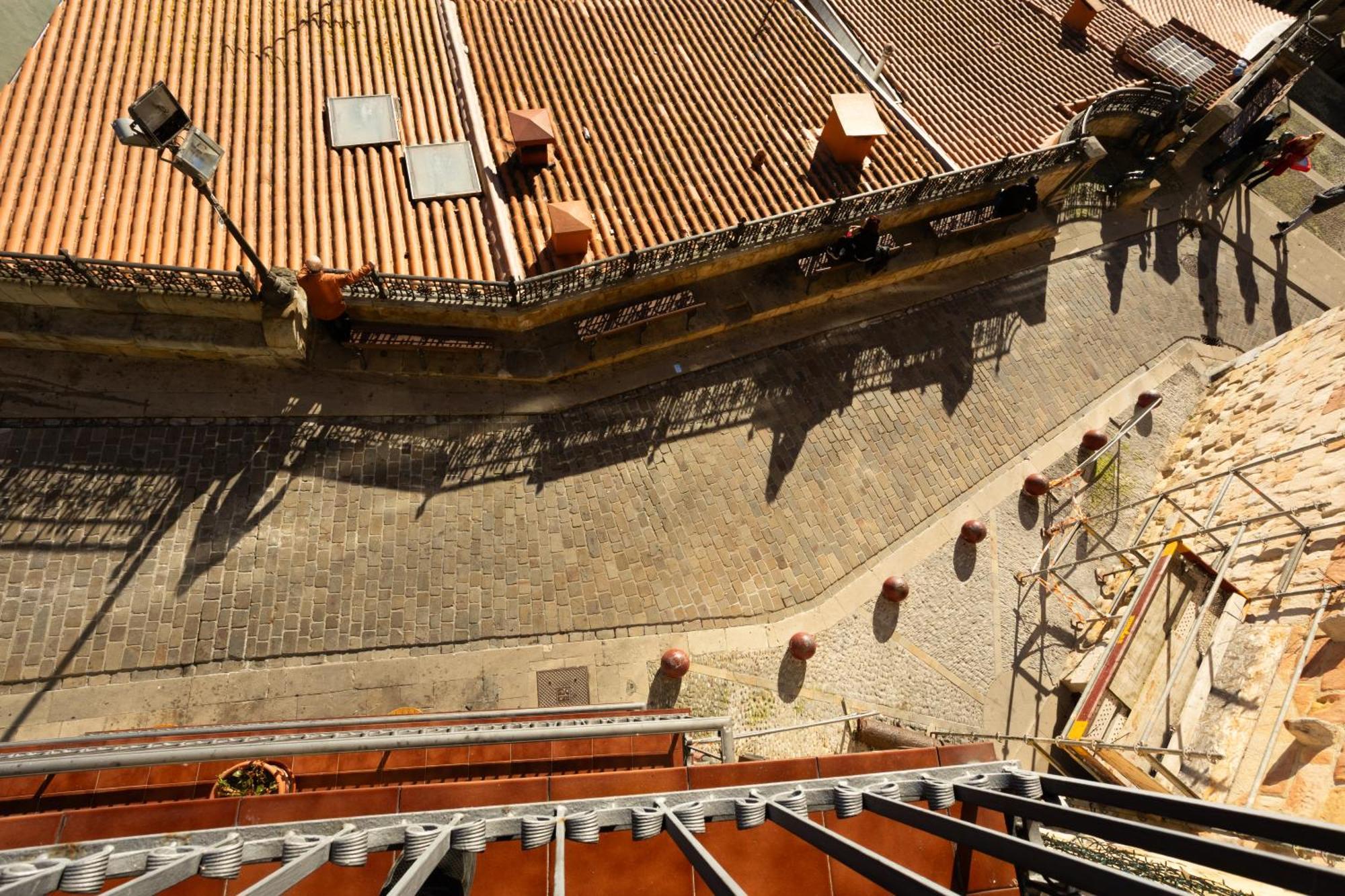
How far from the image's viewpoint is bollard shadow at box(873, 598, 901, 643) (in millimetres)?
13234

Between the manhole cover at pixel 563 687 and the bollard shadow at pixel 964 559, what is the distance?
26.7ft

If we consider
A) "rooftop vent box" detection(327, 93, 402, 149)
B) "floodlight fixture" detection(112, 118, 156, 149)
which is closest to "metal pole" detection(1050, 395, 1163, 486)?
"rooftop vent box" detection(327, 93, 402, 149)

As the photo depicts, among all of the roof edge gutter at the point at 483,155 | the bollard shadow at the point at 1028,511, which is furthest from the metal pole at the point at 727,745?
the bollard shadow at the point at 1028,511

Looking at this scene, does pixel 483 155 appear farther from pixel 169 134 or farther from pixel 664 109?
pixel 169 134

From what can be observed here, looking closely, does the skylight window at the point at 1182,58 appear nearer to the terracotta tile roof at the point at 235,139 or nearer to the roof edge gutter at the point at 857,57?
the roof edge gutter at the point at 857,57

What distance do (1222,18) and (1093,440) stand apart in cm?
1631

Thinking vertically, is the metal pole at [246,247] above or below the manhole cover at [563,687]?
above

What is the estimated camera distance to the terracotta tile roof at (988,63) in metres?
17.3

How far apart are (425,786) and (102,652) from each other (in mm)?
7717

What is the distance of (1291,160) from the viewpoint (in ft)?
69.5

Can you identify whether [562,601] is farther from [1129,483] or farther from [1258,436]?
[1258,436]

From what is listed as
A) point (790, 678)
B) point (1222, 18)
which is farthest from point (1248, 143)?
point (790, 678)

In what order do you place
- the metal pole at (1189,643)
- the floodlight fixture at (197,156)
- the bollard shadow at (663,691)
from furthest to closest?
the bollard shadow at (663,691) < the metal pole at (1189,643) < the floodlight fixture at (197,156)

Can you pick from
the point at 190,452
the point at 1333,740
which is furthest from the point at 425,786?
the point at 1333,740
